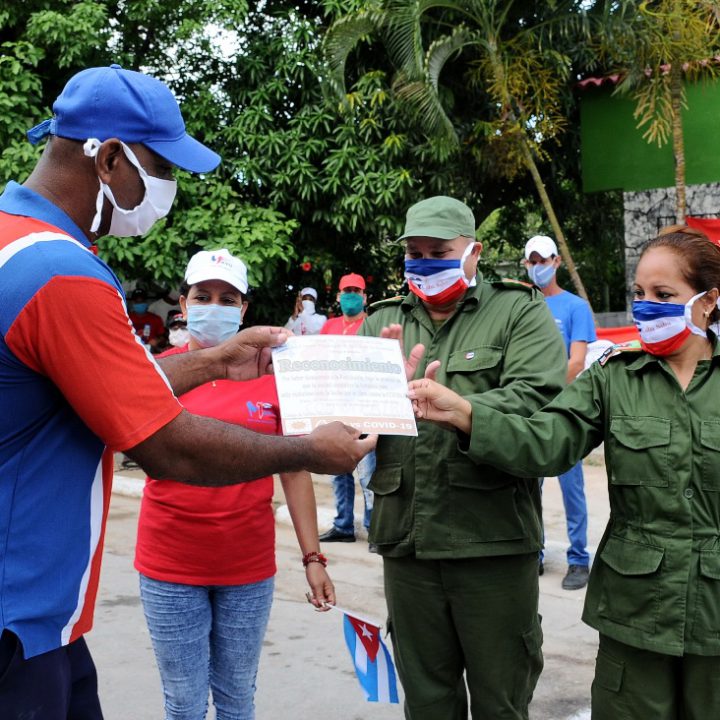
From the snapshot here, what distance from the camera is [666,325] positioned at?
2.73 meters

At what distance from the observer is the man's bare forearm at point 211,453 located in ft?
6.45

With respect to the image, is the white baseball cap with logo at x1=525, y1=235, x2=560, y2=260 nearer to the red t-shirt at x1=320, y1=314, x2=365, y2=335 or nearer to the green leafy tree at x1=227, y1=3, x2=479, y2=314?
the red t-shirt at x1=320, y1=314, x2=365, y2=335

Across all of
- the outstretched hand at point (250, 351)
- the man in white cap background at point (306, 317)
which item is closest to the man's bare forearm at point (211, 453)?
the outstretched hand at point (250, 351)

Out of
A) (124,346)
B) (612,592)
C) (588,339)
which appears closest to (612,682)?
(612,592)

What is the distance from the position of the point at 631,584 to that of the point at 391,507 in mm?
818

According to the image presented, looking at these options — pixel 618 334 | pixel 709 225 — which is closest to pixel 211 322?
pixel 618 334

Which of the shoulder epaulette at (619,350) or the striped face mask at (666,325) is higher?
the striped face mask at (666,325)

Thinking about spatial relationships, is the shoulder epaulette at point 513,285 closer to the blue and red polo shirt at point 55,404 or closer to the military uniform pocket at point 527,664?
the military uniform pocket at point 527,664

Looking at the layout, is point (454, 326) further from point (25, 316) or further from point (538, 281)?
point (538, 281)

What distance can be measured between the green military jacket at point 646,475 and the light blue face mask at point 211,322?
3.30 ft

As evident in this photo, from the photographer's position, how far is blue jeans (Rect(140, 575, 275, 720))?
2.95 m

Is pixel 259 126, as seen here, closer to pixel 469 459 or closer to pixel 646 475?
pixel 469 459

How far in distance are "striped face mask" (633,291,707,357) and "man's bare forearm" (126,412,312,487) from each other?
46.2 inches

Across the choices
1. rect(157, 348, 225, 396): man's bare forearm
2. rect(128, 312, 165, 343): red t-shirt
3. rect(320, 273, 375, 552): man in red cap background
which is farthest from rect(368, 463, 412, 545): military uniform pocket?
rect(128, 312, 165, 343): red t-shirt
